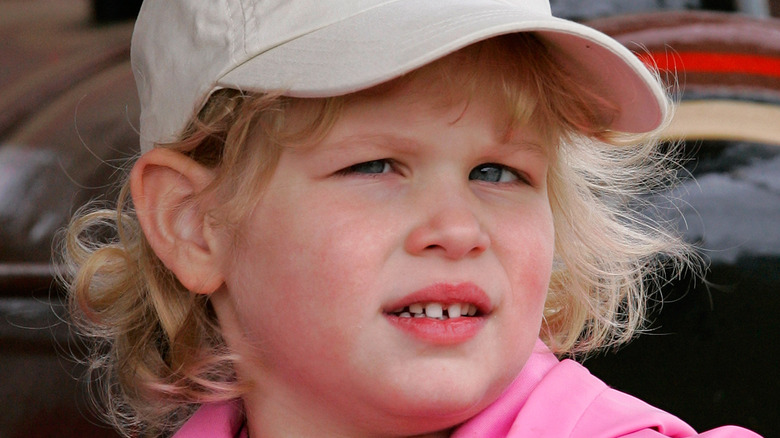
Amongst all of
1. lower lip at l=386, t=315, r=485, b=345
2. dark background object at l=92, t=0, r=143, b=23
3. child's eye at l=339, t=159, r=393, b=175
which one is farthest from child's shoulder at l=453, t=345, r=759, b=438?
dark background object at l=92, t=0, r=143, b=23

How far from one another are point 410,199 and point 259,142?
0.57 ft

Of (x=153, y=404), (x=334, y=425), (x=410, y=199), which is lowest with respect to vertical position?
(x=153, y=404)

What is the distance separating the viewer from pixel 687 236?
59.7 inches

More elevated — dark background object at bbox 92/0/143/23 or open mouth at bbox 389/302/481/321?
open mouth at bbox 389/302/481/321

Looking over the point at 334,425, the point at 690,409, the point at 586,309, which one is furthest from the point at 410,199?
the point at 690,409

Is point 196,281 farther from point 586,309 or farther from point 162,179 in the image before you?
point 586,309

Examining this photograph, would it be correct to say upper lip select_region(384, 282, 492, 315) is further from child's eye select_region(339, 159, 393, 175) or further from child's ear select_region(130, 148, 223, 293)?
child's ear select_region(130, 148, 223, 293)

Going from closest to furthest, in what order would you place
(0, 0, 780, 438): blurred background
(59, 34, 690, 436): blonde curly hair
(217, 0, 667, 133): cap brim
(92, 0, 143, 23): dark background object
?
(217, 0, 667, 133): cap brim < (59, 34, 690, 436): blonde curly hair < (0, 0, 780, 438): blurred background < (92, 0, 143, 23): dark background object

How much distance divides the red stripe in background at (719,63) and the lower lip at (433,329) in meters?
0.66

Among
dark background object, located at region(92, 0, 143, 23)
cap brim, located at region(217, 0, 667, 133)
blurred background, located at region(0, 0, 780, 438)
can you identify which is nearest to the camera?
cap brim, located at region(217, 0, 667, 133)

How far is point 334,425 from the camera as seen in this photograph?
1145 millimetres

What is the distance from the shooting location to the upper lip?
3.37 ft

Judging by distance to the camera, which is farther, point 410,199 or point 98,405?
point 98,405

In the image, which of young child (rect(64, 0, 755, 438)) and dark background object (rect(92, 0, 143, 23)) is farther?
dark background object (rect(92, 0, 143, 23))
